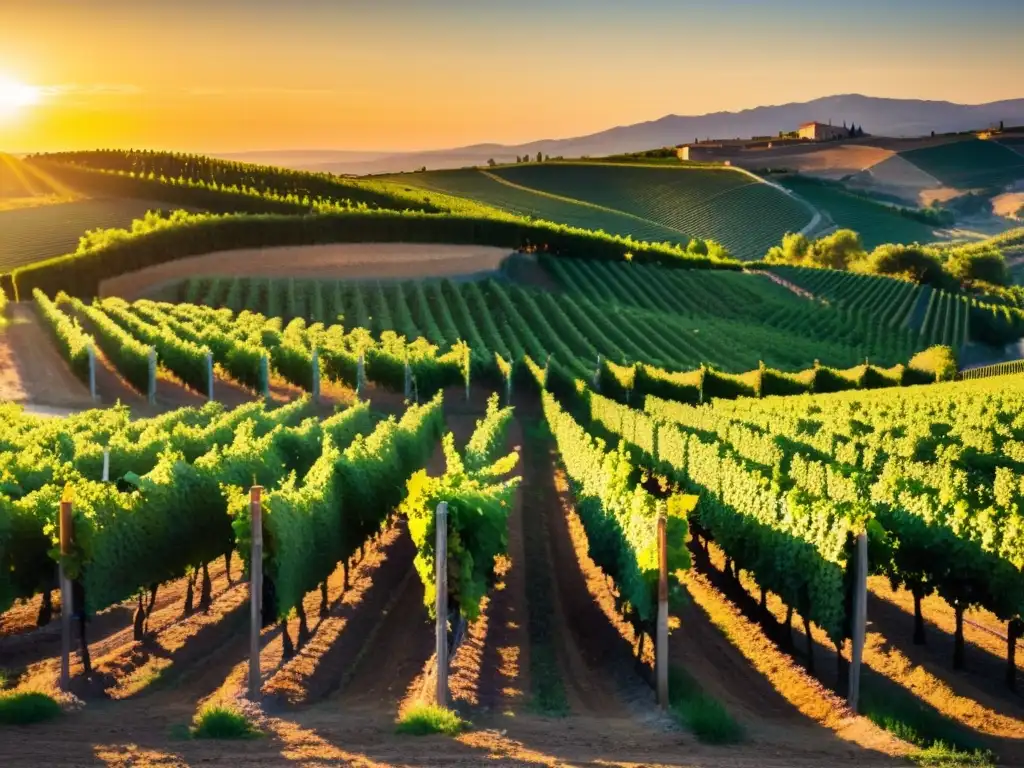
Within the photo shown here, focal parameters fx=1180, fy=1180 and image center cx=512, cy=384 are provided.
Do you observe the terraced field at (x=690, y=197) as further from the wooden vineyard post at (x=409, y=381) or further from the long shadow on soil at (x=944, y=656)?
the long shadow on soil at (x=944, y=656)

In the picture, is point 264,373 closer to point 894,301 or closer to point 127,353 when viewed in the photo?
point 127,353

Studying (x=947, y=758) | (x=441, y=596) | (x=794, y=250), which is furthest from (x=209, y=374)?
(x=794, y=250)

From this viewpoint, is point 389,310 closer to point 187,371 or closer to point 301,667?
point 187,371

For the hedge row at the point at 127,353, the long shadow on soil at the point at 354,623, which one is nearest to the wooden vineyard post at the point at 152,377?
the hedge row at the point at 127,353

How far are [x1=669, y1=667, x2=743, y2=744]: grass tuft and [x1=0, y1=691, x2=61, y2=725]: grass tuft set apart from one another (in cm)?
663

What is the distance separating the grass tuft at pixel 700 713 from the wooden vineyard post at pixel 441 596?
2.54m

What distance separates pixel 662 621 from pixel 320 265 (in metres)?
59.5

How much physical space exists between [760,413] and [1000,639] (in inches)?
739

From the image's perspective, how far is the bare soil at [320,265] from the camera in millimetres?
65875

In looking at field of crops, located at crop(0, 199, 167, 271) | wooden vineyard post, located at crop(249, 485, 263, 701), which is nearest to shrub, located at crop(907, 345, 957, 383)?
wooden vineyard post, located at crop(249, 485, 263, 701)

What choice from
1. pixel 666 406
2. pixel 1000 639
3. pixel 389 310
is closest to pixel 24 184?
pixel 389 310

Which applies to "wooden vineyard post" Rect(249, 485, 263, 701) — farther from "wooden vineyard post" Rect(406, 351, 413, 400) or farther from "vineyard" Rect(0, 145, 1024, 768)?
"wooden vineyard post" Rect(406, 351, 413, 400)

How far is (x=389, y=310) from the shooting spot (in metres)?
63.8

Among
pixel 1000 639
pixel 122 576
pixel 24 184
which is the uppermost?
pixel 24 184
